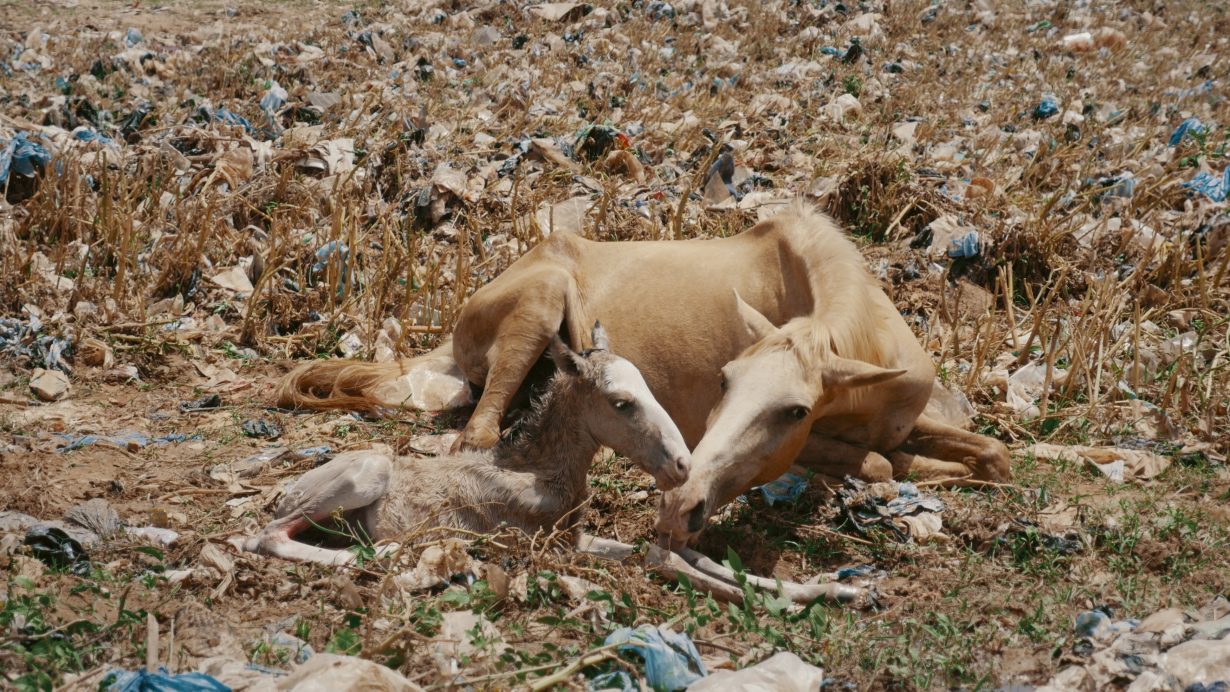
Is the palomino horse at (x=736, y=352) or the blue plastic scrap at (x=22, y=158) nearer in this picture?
the palomino horse at (x=736, y=352)

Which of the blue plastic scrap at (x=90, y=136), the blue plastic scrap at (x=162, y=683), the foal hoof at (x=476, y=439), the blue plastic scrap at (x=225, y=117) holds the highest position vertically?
the blue plastic scrap at (x=225, y=117)

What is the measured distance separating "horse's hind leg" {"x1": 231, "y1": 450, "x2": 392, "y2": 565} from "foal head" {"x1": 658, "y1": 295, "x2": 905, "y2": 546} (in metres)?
1.26

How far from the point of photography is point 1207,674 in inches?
127

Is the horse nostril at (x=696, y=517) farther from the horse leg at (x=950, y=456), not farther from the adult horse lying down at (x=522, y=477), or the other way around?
the horse leg at (x=950, y=456)

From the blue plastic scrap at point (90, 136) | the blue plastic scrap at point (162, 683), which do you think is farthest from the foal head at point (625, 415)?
the blue plastic scrap at point (90, 136)

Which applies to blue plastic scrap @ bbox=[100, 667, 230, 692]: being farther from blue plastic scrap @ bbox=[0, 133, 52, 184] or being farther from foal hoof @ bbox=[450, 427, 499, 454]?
blue plastic scrap @ bbox=[0, 133, 52, 184]

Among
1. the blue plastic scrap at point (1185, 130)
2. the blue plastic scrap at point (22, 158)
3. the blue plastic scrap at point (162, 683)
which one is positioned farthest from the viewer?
the blue plastic scrap at point (1185, 130)

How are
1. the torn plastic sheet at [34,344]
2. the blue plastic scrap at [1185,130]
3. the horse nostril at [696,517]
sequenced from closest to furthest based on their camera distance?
the horse nostril at [696,517] → the torn plastic sheet at [34,344] → the blue plastic scrap at [1185,130]

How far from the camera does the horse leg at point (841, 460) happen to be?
5.32 meters

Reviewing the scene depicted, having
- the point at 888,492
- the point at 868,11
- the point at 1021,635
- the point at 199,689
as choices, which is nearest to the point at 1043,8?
the point at 868,11

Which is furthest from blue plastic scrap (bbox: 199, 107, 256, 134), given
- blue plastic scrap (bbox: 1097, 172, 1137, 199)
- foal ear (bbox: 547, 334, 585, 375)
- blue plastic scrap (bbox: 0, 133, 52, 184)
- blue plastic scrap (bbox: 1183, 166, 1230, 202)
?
blue plastic scrap (bbox: 1183, 166, 1230, 202)

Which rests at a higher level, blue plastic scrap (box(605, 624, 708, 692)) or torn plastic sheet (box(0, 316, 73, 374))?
blue plastic scrap (box(605, 624, 708, 692))

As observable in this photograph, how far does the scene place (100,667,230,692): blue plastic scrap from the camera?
2955 millimetres

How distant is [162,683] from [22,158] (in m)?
6.46
